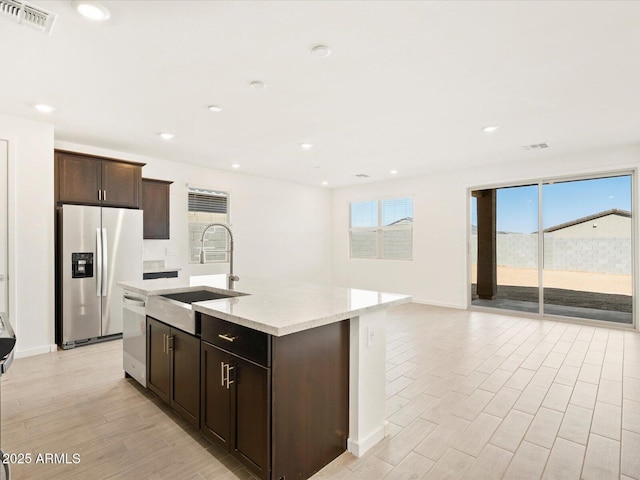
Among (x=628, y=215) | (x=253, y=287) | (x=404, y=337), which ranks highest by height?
(x=628, y=215)

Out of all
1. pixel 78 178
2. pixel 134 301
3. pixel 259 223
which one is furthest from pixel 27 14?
pixel 259 223

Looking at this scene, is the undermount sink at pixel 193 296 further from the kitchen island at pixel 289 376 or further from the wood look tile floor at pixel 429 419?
the wood look tile floor at pixel 429 419

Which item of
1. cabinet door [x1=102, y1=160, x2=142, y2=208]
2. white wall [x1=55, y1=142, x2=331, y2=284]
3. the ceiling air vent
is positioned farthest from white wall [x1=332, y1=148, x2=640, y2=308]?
the ceiling air vent

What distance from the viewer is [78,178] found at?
4.25 meters

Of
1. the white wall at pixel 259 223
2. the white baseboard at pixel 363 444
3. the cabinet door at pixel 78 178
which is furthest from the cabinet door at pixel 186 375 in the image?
the white wall at pixel 259 223

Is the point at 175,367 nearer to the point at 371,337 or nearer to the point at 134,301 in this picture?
the point at 134,301

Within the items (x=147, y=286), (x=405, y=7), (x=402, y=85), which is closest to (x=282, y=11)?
(x=405, y=7)

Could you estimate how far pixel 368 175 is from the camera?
6.97m

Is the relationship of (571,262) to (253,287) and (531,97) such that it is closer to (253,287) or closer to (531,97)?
(531,97)

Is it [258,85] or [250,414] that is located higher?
[258,85]

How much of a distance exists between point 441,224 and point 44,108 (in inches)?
247

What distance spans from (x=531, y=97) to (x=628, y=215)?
10.8 ft

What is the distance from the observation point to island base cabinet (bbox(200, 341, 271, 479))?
1.70 meters

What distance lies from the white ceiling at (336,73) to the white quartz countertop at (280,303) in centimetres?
175
